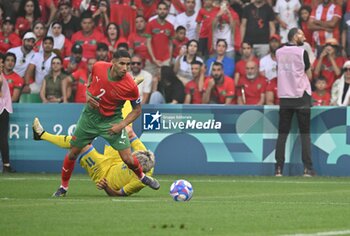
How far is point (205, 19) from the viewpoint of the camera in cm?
2317

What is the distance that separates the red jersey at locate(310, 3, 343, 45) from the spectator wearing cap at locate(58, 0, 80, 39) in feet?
18.2

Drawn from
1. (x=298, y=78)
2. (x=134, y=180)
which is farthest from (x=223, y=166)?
(x=134, y=180)

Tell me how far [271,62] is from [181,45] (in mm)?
2152

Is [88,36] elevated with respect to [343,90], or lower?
elevated

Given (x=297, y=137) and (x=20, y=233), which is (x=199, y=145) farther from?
(x=20, y=233)

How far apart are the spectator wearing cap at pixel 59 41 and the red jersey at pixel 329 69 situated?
5721 mm

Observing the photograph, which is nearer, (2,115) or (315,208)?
(315,208)

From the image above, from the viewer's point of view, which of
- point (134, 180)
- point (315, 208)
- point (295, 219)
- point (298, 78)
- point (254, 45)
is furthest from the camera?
point (254, 45)

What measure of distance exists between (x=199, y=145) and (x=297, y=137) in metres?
1.96

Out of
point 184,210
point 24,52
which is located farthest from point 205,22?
point 184,210

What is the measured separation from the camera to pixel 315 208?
1295 cm

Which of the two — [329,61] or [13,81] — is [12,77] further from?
[329,61]

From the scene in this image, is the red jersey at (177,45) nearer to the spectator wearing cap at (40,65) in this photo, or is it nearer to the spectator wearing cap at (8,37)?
the spectator wearing cap at (40,65)

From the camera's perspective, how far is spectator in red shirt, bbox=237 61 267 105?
72.2 ft
